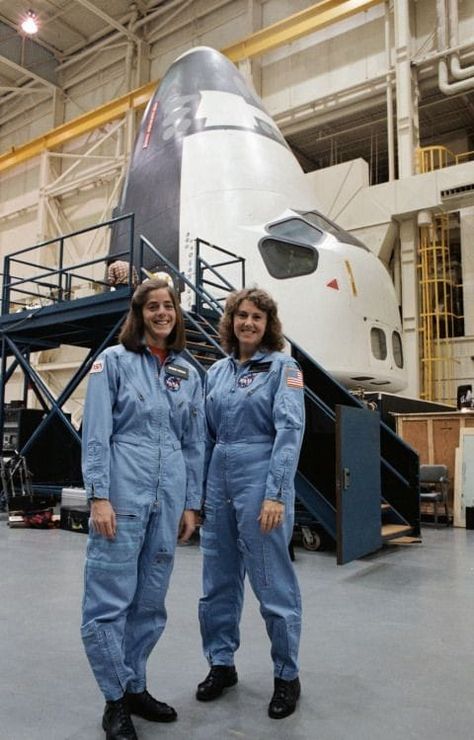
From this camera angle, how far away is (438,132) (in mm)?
18891

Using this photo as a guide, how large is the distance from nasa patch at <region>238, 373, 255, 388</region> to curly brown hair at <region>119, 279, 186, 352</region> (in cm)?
33

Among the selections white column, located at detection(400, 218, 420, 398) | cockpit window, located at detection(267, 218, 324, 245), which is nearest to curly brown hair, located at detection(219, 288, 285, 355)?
cockpit window, located at detection(267, 218, 324, 245)

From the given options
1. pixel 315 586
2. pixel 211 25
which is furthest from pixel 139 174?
pixel 211 25

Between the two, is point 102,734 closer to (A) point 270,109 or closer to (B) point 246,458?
(B) point 246,458

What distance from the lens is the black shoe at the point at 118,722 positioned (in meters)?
2.19

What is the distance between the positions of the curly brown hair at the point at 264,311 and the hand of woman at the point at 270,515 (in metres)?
0.73

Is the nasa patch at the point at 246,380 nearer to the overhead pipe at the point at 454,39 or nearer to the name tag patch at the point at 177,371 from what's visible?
the name tag patch at the point at 177,371

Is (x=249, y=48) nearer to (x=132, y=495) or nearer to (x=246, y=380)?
(x=246, y=380)

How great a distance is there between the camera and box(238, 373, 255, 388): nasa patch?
279 cm

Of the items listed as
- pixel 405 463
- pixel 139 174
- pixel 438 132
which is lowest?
pixel 405 463

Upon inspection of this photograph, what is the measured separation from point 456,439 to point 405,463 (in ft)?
7.67

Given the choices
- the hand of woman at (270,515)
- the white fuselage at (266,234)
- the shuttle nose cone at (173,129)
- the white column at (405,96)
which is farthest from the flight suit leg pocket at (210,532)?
the white column at (405,96)

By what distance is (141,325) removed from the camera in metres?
2.64

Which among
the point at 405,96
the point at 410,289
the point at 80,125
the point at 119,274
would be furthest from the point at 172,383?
the point at 80,125
